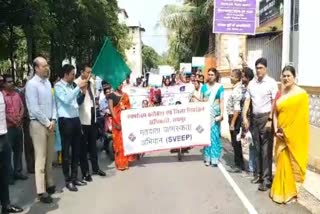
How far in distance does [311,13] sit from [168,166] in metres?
7.10

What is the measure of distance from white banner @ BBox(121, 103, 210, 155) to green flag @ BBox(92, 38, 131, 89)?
834 millimetres

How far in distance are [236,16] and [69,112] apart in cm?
688

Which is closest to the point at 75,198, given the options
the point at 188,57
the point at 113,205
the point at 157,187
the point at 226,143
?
the point at 113,205

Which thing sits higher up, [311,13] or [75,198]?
[311,13]

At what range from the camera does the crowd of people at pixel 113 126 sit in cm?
737

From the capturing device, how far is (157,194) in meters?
8.05

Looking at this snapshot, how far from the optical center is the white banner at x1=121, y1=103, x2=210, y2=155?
10.8 m

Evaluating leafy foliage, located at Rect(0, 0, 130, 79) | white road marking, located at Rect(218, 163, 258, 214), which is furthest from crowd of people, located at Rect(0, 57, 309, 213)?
leafy foliage, located at Rect(0, 0, 130, 79)

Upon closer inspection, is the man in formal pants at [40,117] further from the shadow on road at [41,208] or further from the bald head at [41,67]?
the shadow on road at [41,208]

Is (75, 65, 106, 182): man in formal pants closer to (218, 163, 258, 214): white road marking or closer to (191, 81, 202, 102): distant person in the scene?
(218, 163, 258, 214): white road marking

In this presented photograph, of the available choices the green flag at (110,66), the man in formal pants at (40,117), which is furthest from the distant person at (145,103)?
the man in formal pants at (40,117)

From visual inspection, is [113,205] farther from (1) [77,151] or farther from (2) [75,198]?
(1) [77,151]

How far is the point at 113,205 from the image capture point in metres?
7.41

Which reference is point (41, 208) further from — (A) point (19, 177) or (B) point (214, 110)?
(B) point (214, 110)
